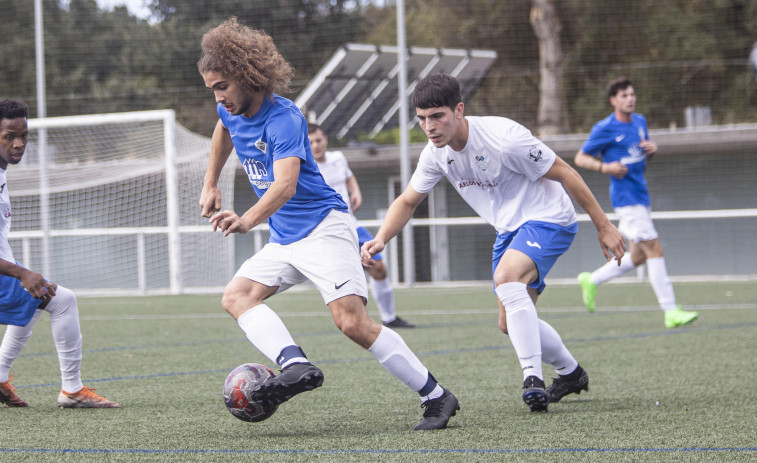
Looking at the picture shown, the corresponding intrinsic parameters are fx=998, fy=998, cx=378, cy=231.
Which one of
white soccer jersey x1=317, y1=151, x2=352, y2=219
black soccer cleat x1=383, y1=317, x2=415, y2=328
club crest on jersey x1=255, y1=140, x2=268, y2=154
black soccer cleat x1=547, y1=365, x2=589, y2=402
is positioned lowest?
black soccer cleat x1=383, y1=317, x2=415, y2=328

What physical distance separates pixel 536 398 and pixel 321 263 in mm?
1231

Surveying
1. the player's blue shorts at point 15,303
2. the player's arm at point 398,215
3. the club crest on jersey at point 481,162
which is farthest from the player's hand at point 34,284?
the club crest on jersey at point 481,162

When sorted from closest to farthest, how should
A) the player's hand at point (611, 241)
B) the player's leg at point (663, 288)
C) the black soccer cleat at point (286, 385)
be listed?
the black soccer cleat at point (286, 385)
the player's hand at point (611, 241)
the player's leg at point (663, 288)

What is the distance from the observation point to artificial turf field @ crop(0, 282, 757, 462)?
3877 millimetres

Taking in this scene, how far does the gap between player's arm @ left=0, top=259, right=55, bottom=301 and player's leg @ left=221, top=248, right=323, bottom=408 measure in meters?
1.06

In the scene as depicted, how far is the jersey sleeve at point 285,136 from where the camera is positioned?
419 cm

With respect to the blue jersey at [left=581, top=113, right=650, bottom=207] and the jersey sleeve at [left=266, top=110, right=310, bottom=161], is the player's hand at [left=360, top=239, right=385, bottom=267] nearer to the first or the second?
the jersey sleeve at [left=266, top=110, right=310, bottom=161]

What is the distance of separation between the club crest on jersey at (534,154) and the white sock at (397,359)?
114cm

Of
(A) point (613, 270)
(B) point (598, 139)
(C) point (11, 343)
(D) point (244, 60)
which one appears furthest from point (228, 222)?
(A) point (613, 270)

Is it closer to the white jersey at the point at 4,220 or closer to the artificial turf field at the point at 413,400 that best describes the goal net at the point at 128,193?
the artificial turf field at the point at 413,400

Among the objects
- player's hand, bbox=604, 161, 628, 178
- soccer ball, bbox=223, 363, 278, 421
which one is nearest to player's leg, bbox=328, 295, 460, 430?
soccer ball, bbox=223, 363, 278, 421

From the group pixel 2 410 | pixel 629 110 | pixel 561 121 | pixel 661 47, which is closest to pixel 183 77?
pixel 561 121

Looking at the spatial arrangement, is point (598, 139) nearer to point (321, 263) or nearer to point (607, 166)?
point (607, 166)

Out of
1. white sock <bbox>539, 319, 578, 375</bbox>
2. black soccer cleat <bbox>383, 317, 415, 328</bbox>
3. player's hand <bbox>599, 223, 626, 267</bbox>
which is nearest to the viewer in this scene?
player's hand <bbox>599, 223, 626, 267</bbox>
